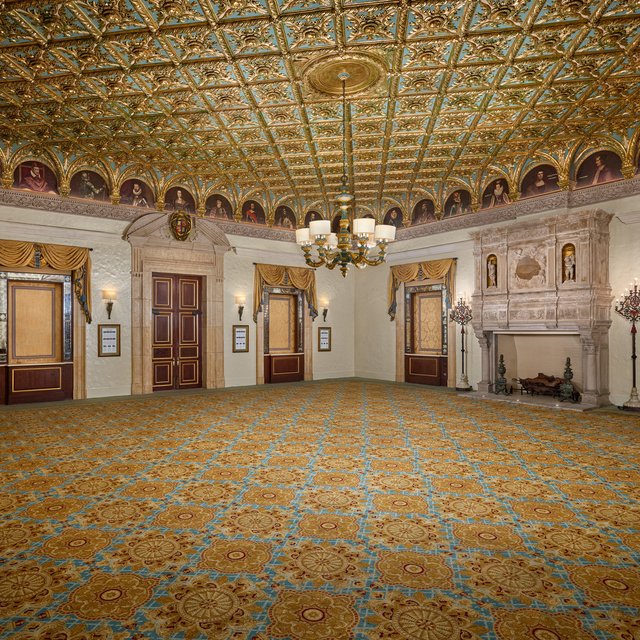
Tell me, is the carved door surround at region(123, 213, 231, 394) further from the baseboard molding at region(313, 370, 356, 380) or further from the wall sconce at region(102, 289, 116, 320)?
the baseboard molding at region(313, 370, 356, 380)

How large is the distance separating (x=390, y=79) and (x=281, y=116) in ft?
7.15

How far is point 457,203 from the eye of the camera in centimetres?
1203

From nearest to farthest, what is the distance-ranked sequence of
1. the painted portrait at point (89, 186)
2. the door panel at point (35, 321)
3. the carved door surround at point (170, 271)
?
1. the door panel at point (35, 321)
2. the painted portrait at point (89, 186)
3. the carved door surround at point (170, 271)

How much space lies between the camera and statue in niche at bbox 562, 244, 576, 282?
926cm

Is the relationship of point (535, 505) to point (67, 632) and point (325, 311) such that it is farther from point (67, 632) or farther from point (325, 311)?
point (325, 311)

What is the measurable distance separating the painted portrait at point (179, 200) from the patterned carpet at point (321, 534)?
637 centimetres

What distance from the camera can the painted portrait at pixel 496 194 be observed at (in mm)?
11023

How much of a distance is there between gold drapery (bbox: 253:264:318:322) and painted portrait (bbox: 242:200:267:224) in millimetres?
1271

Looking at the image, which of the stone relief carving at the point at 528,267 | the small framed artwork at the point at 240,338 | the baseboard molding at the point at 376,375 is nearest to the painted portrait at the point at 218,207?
the small framed artwork at the point at 240,338

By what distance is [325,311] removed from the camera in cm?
1410

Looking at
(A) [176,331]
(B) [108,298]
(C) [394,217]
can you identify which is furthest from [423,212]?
(B) [108,298]

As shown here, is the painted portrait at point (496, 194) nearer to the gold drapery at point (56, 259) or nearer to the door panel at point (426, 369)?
the door panel at point (426, 369)

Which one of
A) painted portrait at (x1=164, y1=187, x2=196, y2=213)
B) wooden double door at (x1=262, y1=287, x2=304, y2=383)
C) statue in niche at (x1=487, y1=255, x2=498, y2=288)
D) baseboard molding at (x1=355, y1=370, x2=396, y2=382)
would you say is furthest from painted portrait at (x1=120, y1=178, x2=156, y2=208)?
statue in niche at (x1=487, y1=255, x2=498, y2=288)

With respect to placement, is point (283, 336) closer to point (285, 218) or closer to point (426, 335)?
point (285, 218)
